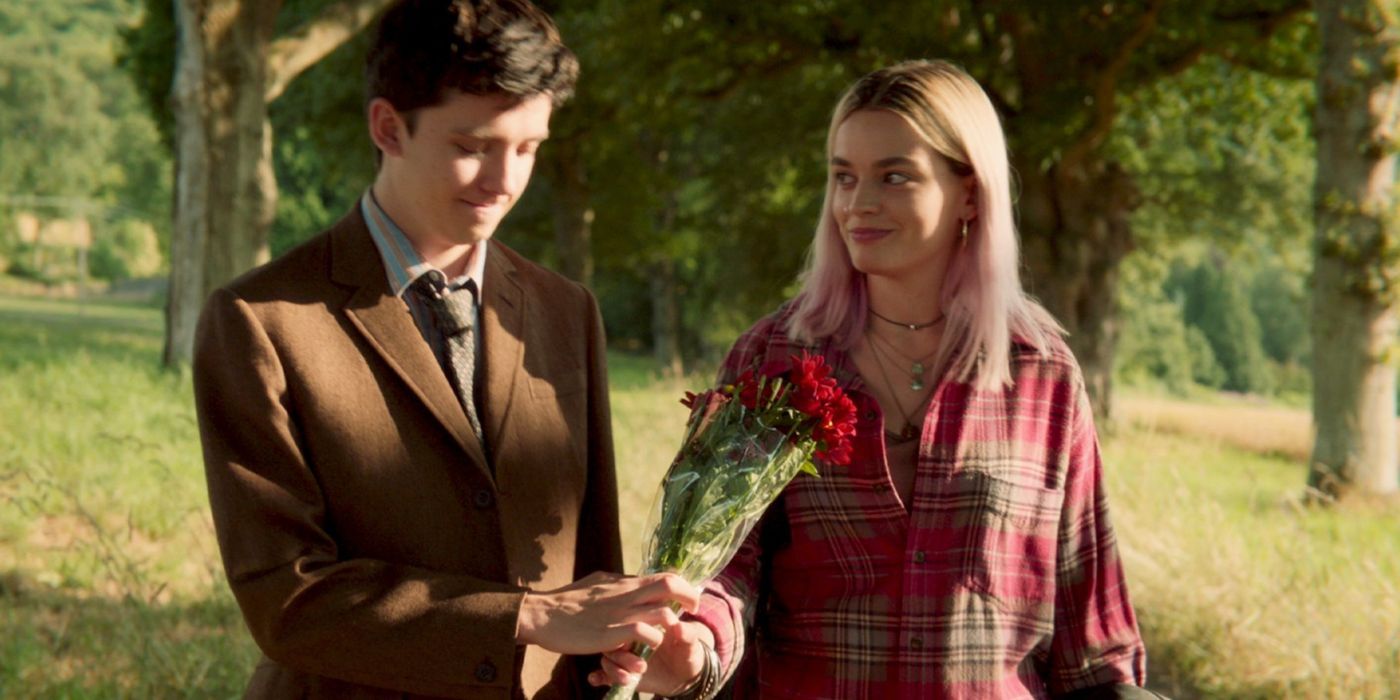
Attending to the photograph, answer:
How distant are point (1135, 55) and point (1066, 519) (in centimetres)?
1595

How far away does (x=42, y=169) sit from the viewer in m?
80.1

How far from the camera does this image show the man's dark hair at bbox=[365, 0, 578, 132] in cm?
233

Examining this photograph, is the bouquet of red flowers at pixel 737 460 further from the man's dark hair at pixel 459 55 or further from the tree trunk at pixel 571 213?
the tree trunk at pixel 571 213

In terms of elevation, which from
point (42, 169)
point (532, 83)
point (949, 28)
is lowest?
point (42, 169)

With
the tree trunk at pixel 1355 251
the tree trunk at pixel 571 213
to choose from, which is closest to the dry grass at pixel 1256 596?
the tree trunk at pixel 1355 251

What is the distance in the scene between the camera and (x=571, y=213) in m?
24.8

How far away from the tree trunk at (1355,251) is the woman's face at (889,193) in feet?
32.0

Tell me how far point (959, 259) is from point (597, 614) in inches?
44.4

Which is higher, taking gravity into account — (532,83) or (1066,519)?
(532,83)

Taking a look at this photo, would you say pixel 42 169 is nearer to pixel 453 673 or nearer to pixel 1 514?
pixel 1 514

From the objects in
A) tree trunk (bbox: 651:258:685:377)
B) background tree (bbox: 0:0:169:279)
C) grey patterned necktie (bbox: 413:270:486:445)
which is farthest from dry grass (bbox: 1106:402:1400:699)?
background tree (bbox: 0:0:169:279)

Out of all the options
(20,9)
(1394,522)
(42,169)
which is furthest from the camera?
(20,9)

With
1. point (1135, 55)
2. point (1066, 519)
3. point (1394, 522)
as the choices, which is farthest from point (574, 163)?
point (1066, 519)

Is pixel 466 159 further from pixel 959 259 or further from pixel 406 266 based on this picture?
pixel 959 259
